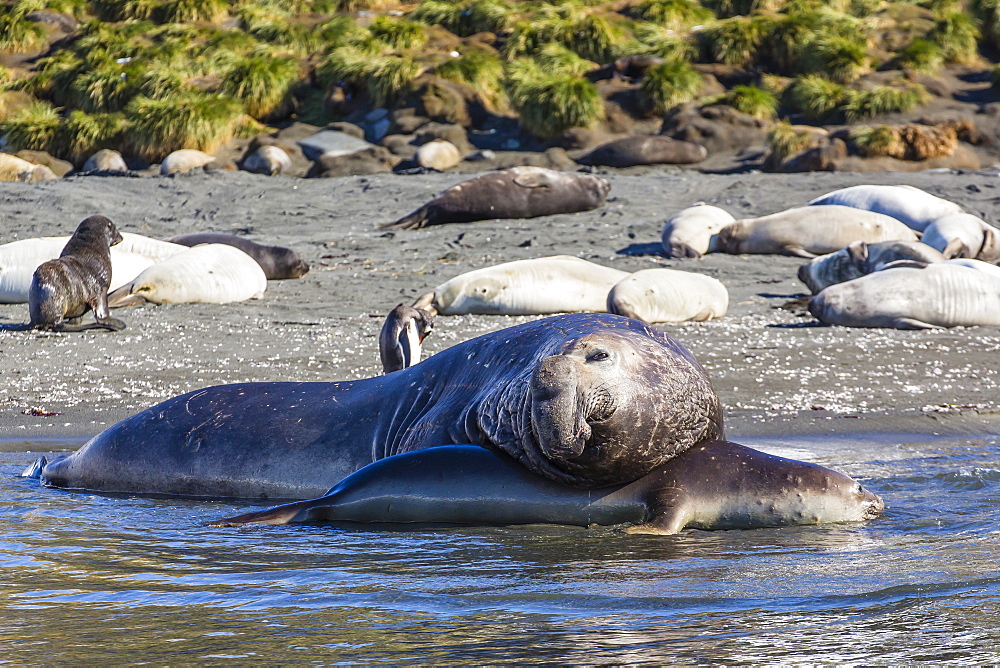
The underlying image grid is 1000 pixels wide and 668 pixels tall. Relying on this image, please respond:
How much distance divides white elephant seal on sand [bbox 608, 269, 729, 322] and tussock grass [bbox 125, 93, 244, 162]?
12858 mm

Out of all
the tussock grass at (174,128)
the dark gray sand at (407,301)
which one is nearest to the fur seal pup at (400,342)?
the dark gray sand at (407,301)

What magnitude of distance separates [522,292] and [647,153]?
375 inches

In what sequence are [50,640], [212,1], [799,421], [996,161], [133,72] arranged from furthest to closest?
[212,1], [133,72], [996,161], [799,421], [50,640]

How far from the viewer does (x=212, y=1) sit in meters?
30.4

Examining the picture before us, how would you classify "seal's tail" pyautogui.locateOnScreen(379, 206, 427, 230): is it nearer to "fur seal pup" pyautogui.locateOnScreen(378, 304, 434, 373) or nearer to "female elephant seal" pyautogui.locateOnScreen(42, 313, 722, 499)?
"fur seal pup" pyautogui.locateOnScreen(378, 304, 434, 373)

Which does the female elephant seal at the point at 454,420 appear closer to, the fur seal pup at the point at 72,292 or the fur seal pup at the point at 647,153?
the fur seal pup at the point at 72,292

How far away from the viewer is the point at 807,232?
38.0ft

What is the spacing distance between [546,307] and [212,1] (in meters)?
24.5

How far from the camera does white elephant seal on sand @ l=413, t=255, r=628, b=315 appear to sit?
8.74 metres

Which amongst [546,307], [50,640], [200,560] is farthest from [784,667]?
[546,307]

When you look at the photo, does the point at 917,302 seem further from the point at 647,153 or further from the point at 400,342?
the point at 647,153

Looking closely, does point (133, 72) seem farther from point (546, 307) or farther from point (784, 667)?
point (784, 667)

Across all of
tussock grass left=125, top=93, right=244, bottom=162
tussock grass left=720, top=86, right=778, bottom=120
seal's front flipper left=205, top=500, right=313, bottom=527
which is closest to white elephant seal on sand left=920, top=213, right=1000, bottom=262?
seal's front flipper left=205, top=500, right=313, bottom=527

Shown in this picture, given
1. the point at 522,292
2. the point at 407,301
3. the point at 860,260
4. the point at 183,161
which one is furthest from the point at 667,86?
the point at 522,292
